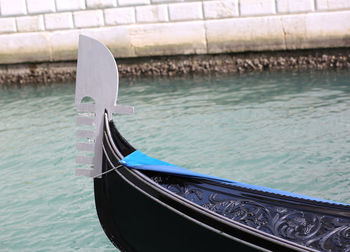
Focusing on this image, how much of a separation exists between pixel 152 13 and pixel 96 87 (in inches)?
172

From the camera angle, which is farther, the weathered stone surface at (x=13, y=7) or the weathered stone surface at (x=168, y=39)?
the weathered stone surface at (x=13, y=7)

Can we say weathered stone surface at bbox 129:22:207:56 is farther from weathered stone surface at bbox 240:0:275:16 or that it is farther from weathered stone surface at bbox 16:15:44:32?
weathered stone surface at bbox 16:15:44:32

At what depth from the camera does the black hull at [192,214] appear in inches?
63.4

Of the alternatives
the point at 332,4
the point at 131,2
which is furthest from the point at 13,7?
the point at 332,4

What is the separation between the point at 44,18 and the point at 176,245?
5071 millimetres

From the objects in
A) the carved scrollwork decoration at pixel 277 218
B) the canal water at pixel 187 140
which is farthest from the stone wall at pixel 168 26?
the carved scrollwork decoration at pixel 277 218

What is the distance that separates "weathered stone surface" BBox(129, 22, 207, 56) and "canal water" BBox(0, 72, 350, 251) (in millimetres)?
302

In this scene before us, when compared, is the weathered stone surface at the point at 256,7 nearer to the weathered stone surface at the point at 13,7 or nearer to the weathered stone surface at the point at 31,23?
the weathered stone surface at the point at 31,23

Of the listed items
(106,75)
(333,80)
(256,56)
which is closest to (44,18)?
(256,56)

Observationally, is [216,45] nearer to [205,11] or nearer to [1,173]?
[205,11]

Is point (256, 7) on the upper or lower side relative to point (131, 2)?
lower

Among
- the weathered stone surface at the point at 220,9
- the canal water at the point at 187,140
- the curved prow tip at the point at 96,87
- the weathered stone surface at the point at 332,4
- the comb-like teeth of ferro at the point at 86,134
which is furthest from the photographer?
the weathered stone surface at the point at 220,9

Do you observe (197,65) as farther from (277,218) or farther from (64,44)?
(277,218)

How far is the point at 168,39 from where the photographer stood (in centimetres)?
625
